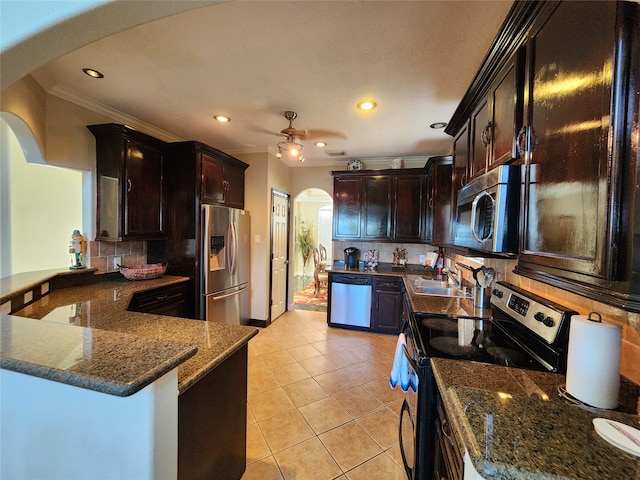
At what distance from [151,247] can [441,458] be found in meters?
3.51

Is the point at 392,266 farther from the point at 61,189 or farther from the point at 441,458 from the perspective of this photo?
the point at 61,189

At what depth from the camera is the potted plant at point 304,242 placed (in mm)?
8500

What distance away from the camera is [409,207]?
409cm

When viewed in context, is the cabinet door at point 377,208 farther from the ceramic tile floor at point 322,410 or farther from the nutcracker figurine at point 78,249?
the nutcracker figurine at point 78,249

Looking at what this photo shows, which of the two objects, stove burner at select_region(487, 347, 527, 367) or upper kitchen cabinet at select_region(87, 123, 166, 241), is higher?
upper kitchen cabinet at select_region(87, 123, 166, 241)

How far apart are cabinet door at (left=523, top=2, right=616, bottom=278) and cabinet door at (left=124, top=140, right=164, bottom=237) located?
3.25 meters

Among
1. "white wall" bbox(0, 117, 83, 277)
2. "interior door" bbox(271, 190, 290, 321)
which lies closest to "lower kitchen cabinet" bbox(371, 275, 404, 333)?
"interior door" bbox(271, 190, 290, 321)

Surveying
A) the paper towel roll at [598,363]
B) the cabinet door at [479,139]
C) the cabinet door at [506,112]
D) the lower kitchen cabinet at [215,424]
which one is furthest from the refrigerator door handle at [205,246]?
the paper towel roll at [598,363]

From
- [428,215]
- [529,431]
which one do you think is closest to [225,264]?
[428,215]

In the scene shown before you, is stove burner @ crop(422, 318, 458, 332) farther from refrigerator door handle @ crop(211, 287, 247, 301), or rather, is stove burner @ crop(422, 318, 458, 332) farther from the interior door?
the interior door

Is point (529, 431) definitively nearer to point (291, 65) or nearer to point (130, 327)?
point (130, 327)

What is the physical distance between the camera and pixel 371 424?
2.13 metres

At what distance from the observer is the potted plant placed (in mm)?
8500

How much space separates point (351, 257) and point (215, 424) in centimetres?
335
